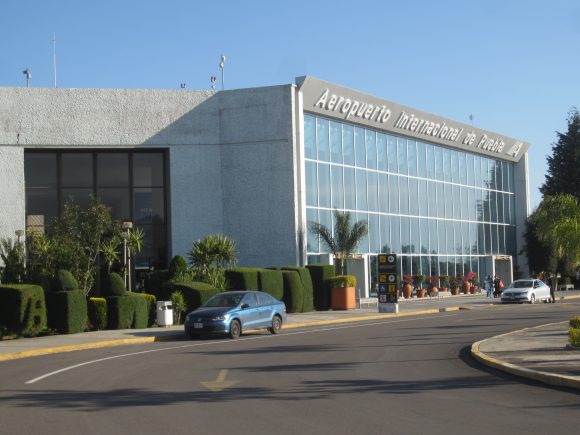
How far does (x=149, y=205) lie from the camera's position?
49.1 metres

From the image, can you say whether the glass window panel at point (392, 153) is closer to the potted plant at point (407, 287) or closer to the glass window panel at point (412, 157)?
the glass window panel at point (412, 157)

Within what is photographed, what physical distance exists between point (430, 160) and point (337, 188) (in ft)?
47.6

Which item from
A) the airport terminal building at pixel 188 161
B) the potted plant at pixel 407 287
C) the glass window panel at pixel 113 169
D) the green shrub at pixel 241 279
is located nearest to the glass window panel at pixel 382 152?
the airport terminal building at pixel 188 161

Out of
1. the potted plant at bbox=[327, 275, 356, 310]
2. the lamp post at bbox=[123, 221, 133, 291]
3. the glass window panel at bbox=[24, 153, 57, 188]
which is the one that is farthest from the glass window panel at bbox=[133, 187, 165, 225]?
the potted plant at bbox=[327, 275, 356, 310]

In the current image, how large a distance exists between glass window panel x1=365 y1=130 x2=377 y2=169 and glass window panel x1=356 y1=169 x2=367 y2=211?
1.17m

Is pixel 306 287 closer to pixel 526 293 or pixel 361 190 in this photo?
pixel 361 190

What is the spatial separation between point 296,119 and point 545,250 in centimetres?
3455

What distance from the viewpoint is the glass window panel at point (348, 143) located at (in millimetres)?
53656

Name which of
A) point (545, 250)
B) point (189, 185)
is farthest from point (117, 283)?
point (545, 250)

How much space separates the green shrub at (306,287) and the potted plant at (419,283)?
1725 centimetres

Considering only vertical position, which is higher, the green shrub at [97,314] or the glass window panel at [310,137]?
the glass window panel at [310,137]

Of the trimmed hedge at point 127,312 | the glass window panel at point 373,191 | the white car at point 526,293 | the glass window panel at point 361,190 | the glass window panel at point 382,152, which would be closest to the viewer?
the trimmed hedge at point 127,312

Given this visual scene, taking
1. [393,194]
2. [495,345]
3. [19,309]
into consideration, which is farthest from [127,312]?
[393,194]

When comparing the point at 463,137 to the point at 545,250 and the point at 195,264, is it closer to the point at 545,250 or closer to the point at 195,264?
the point at 545,250
